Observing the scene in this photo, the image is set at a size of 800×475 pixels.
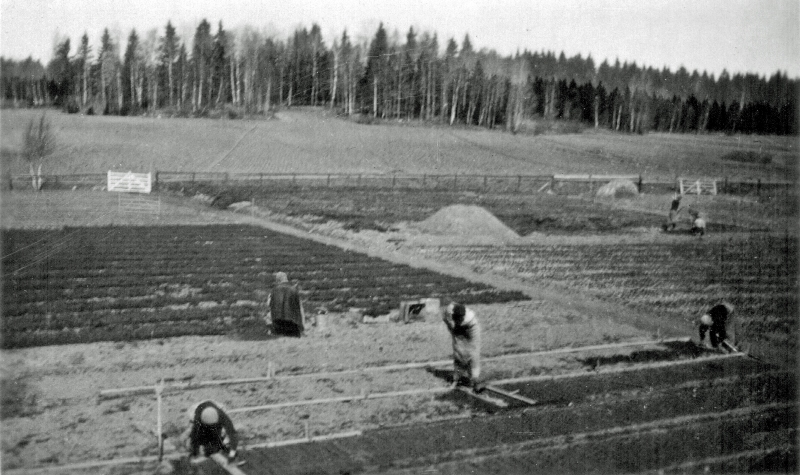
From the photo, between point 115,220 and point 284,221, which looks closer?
point 115,220

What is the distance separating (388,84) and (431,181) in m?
2.80

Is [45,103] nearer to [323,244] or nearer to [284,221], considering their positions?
[284,221]

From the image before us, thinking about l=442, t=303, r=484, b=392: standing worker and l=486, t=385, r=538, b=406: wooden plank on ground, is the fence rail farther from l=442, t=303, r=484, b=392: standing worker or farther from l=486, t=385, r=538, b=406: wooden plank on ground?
l=486, t=385, r=538, b=406: wooden plank on ground

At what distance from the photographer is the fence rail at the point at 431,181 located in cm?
1178

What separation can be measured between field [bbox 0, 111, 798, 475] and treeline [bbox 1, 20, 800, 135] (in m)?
0.44

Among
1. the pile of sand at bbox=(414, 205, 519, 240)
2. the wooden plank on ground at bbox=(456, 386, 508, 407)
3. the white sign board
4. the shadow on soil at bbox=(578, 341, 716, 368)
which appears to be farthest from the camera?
the pile of sand at bbox=(414, 205, 519, 240)

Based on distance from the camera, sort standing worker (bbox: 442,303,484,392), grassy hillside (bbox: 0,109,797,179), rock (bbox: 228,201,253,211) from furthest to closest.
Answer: rock (bbox: 228,201,253,211) < grassy hillside (bbox: 0,109,797,179) < standing worker (bbox: 442,303,484,392)

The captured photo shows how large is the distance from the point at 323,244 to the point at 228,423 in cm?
824

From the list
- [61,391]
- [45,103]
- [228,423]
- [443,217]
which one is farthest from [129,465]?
[443,217]

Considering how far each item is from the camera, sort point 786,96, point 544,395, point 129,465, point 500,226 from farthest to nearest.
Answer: point 500,226 → point 786,96 → point 544,395 → point 129,465

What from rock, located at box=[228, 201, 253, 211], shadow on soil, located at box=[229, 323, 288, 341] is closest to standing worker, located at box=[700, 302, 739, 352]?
shadow on soil, located at box=[229, 323, 288, 341]

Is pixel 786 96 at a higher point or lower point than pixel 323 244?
higher

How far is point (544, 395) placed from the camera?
8.77 metres

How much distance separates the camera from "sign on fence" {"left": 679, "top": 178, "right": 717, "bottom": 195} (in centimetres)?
1606
